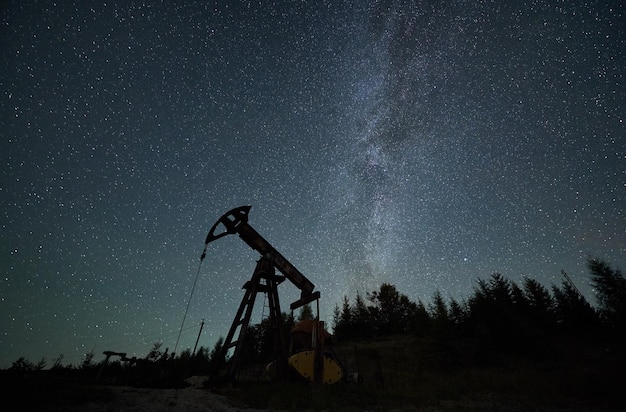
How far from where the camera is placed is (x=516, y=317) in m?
26.8

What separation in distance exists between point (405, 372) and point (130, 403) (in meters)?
21.5

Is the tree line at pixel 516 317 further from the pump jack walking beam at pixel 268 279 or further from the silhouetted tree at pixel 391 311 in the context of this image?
the pump jack walking beam at pixel 268 279

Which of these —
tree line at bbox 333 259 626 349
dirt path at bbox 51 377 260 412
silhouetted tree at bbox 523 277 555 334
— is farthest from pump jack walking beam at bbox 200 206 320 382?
silhouetted tree at bbox 523 277 555 334

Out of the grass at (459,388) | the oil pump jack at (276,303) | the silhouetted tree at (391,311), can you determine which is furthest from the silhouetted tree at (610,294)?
the oil pump jack at (276,303)

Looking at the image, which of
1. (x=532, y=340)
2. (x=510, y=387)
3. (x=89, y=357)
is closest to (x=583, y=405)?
(x=510, y=387)

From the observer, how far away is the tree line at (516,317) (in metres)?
26.2

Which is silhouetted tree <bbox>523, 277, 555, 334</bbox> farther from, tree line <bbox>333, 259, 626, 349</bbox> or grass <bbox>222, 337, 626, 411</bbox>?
grass <bbox>222, 337, 626, 411</bbox>

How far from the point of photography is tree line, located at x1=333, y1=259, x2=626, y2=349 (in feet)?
86.1

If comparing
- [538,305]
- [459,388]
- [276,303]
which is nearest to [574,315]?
[538,305]

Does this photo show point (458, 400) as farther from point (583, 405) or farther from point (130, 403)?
point (130, 403)

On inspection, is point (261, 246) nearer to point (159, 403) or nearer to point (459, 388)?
point (159, 403)

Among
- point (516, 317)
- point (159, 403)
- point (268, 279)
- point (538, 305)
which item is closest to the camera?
point (159, 403)

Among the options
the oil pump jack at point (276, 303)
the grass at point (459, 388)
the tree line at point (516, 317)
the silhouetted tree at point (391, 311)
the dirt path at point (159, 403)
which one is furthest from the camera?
the silhouetted tree at point (391, 311)

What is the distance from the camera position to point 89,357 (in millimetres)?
21031
